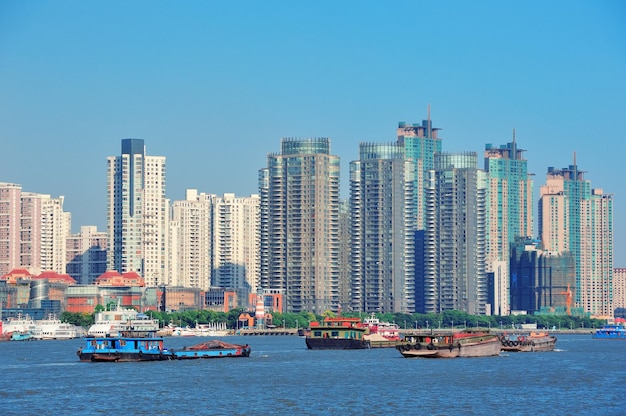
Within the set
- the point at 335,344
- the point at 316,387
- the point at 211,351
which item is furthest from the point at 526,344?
the point at 316,387

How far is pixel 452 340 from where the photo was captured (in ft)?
437

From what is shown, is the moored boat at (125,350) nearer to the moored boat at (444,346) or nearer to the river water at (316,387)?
the river water at (316,387)

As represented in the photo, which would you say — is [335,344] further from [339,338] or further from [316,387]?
[316,387]

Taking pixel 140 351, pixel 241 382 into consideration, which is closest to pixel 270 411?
pixel 241 382

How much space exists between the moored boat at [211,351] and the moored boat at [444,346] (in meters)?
16.1

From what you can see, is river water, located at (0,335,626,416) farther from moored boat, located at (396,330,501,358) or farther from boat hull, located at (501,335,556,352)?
boat hull, located at (501,335,556,352)

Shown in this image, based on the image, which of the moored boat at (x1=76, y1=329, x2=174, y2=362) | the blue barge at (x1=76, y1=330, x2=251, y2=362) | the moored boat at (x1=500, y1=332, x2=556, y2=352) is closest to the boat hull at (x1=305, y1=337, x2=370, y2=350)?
the moored boat at (x1=500, y1=332, x2=556, y2=352)

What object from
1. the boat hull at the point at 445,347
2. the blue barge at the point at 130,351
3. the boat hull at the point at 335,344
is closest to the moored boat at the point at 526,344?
the boat hull at the point at 335,344

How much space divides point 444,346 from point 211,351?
22594 mm

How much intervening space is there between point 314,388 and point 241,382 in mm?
8088

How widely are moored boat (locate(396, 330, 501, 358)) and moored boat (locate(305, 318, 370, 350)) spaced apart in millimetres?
25041

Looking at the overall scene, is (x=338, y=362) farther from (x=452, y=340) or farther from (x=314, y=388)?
(x=314, y=388)

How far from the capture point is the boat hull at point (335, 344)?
162 metres

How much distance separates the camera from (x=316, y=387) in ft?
317
